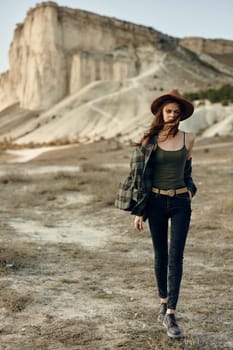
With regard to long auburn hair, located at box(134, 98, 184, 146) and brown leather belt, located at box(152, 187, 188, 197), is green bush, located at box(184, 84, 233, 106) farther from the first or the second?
brown leather belt, located at box(152, 187, 188, 197)

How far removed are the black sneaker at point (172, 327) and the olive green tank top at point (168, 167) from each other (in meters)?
1.01

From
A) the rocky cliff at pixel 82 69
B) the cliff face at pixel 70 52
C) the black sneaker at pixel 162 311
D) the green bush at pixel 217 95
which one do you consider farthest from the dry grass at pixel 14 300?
the cliff face at pixel 70 52

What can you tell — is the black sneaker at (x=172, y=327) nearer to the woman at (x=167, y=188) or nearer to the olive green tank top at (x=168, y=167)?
the woman at (x=167, y=188)

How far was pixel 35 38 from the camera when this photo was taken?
5625cm

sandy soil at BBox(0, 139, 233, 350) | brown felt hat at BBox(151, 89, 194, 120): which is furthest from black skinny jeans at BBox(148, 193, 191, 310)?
brown felt hat at BBox(151, 89, 194, 120)

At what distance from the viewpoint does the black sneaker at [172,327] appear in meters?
4.04

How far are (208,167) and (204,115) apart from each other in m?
18.6

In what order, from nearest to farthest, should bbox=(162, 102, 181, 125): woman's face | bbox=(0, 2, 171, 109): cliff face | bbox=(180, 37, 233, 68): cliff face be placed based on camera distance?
bbox=(162, 102, 181, 125): woman's face
bbox=(0, 2, 171, 109): cliff face
bbox=(180, 37, 233, 68): cliff face

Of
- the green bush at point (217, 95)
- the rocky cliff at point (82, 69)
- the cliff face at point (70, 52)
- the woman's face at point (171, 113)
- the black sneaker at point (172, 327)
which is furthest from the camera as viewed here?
the cliff face at point (70, 52)

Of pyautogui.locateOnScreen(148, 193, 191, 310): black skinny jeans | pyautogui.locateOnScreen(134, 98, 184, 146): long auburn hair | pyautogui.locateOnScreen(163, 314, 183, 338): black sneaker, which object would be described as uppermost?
pyautogui.locateOnScreen(134, 98, 184, 146): long auburn hair

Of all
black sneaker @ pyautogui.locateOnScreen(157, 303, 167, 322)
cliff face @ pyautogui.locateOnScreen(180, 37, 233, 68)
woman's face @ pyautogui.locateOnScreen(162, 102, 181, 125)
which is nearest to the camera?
woman's face @ pyautogui.locateOnScreen(162, 102, 181, 125)

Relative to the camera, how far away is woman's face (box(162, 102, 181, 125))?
417cm

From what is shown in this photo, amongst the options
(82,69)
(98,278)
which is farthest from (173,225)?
(82,69)

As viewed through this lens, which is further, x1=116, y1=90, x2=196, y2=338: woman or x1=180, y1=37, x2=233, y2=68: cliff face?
x1=180, y1=37, x2=233, y2=68: cliff face
